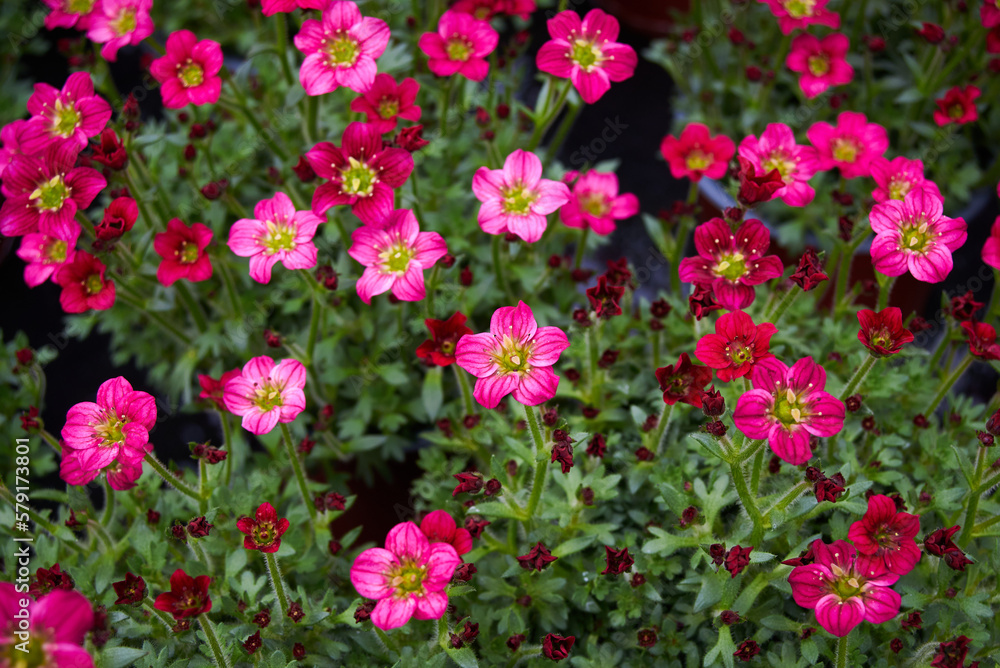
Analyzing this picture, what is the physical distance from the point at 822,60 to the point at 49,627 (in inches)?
95.2

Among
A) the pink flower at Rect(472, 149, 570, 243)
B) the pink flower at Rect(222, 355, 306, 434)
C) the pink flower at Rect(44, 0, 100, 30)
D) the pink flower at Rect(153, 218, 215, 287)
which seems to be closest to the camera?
the pink flower at Rect(222, 355, 306, 434)

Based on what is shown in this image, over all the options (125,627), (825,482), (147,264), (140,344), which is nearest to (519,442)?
(825,482)

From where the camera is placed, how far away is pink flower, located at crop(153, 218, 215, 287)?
6.29ft

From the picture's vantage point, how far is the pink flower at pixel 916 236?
5.20 ft

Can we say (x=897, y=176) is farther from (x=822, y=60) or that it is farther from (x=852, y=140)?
(x=822, y=60)

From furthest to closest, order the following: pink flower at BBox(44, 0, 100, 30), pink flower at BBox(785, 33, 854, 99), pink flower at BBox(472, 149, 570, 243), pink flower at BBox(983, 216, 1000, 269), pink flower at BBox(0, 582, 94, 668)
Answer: pink flower at BBox(785, 33, 854, 99)
pink flower at BBox(44, 0, 100, 30)
pink flower at BBox(472, 149, 570, 243)
pink flower at BBox(983, 216, 1000, 269)
pink flower at BBox(0, 582, 94, 668)

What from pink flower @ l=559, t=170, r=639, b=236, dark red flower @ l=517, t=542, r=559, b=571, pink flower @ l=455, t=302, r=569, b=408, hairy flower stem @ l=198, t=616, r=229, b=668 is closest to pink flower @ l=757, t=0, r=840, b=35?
pink flower @ l=559, t=170, r=639, b=236

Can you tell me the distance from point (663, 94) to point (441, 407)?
2.39 m

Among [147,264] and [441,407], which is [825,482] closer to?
[441,407]

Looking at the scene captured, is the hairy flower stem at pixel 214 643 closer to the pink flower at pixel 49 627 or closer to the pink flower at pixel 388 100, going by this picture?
the pink flower at pixel 49 627

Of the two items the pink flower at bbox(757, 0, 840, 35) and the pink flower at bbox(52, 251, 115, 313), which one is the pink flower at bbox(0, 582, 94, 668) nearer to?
the pink flower at bbox(52, 251, 115, 313)

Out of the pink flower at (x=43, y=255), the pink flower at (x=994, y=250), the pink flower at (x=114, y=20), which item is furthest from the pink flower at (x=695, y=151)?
the pink flower at (x=43, y=255)

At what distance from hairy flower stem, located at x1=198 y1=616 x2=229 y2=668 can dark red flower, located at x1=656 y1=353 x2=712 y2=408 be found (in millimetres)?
958

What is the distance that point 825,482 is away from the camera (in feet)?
4.66
